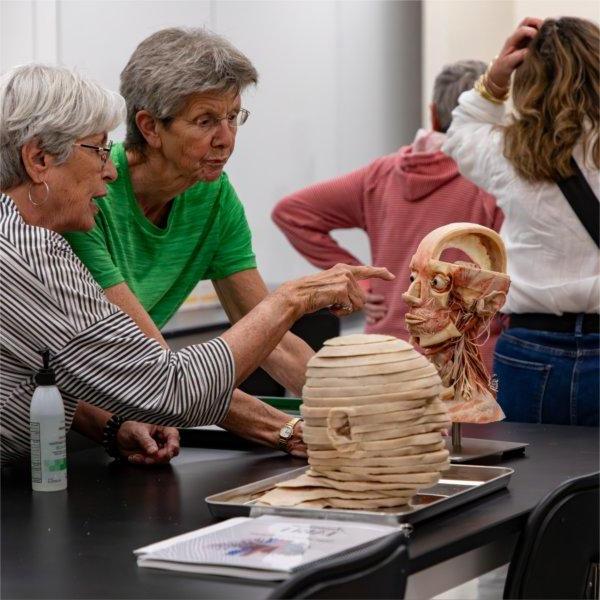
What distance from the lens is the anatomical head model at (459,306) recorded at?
7.19 ft

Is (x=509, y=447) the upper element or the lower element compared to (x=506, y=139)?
lower

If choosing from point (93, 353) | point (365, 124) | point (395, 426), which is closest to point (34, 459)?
point (93, 353)

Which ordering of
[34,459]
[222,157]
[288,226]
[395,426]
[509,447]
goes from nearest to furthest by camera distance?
1. [395,426]
2. [34,459]
3. [509,447]
4. [222,157]
5. [288,226]

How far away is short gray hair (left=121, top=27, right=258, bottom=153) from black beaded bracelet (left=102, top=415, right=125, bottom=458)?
0.64 metres

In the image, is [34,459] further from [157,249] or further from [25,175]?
[157,249]

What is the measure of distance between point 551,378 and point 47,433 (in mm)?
1437

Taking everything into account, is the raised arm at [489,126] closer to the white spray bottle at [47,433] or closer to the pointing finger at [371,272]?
the pointing finger at [371,272]

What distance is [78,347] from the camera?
2.02 m

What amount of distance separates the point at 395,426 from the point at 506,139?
1.50 metres

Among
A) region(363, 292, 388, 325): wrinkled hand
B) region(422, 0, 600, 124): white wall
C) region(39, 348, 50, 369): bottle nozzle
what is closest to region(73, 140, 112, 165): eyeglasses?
region(39, 348, 50, 369): bottle nozzle

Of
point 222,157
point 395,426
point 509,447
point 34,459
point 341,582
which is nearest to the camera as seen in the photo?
point 341,582

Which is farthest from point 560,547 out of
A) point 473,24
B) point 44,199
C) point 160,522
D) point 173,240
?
point 473,24

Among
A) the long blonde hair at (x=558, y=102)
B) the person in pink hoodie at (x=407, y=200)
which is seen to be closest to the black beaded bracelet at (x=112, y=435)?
the long blonde hair at (x=558, y=102)

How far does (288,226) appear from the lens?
4539 mm
